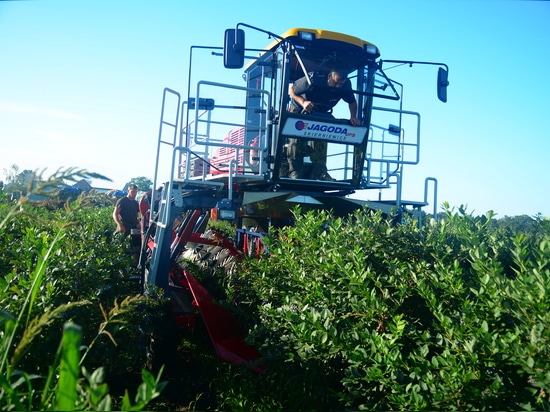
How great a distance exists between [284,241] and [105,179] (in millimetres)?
3020

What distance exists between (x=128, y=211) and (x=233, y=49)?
16.7 feet

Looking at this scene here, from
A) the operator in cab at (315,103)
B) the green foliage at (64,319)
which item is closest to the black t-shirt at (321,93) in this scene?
the operator in cab at (315,103)

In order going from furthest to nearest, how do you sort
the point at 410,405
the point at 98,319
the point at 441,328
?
the point at 98,319 → the point at 441,328 → the point at 410,405

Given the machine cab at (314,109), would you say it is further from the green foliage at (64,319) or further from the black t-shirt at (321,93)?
the green foliage at (64,319)

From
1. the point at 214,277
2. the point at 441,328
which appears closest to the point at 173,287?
the point at 214,277

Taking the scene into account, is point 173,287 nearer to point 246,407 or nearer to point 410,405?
point 246,407

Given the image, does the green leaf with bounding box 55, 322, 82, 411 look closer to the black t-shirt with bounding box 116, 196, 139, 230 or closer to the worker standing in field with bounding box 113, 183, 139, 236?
the worker standing in field with bounding box 113, 183, 139, 236

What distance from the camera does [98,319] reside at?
3.48 metres

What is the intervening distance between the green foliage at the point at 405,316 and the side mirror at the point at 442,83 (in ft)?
10.6

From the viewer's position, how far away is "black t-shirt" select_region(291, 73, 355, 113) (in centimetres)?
623

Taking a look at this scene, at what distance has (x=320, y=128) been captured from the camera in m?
6.22

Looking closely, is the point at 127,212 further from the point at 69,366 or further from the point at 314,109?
the point at 69,366

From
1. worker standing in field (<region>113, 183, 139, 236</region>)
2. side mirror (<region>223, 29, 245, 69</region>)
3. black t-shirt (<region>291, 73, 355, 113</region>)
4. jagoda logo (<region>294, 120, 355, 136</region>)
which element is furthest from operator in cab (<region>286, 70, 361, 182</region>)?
worker standing in field (<region>113, 183, 139, 236</region>)

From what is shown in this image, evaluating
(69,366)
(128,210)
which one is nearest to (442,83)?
(128,210)
